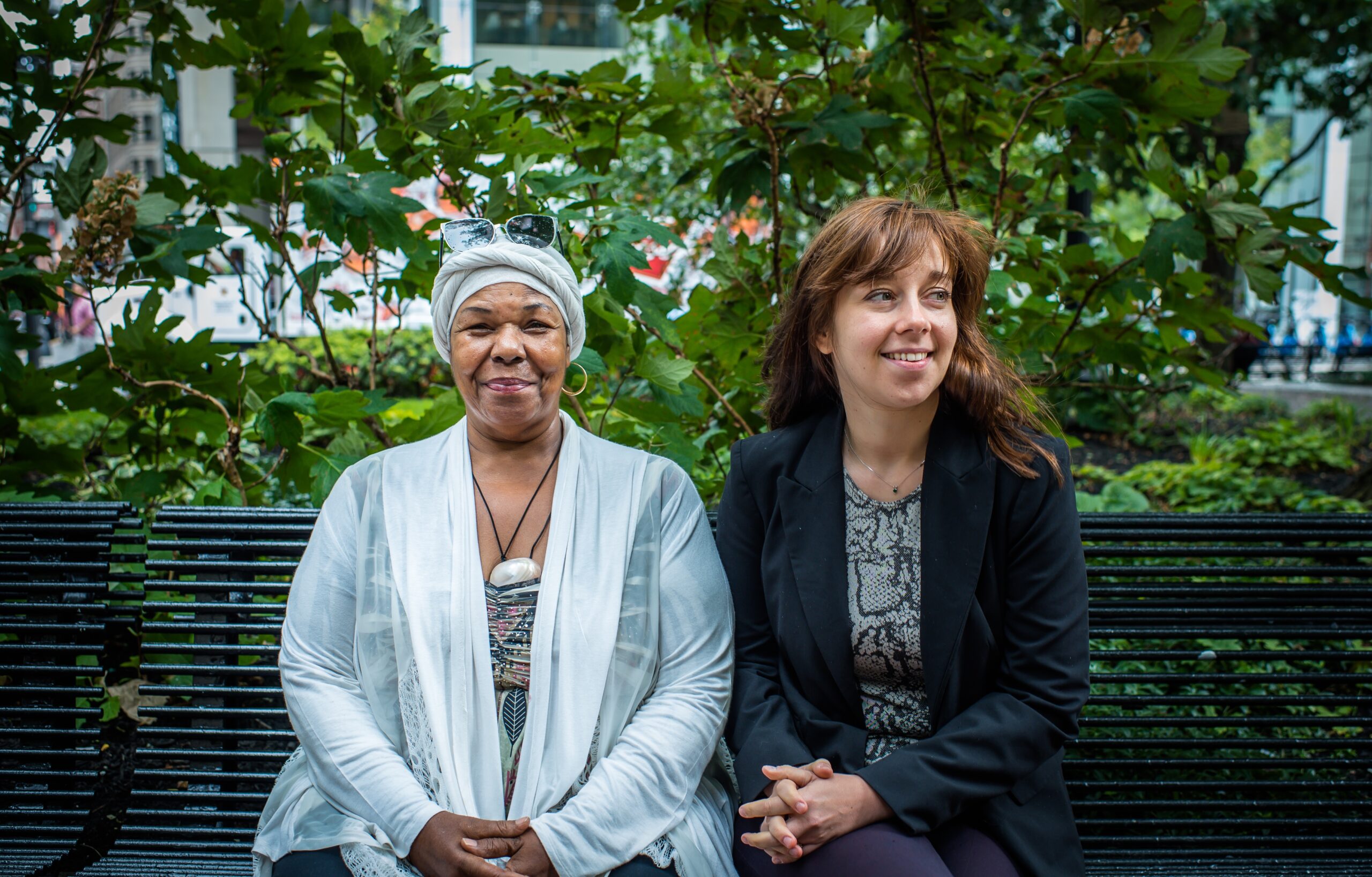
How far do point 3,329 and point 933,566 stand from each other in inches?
106

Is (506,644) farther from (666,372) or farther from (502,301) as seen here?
(666,372)

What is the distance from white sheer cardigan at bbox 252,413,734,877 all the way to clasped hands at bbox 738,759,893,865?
231mm

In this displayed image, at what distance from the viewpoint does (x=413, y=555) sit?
236cm

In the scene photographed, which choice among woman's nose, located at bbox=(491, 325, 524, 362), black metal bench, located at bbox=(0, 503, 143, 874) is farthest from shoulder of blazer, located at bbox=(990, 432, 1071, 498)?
black metal bench, located at bbox=(0, 503, 143, 874)

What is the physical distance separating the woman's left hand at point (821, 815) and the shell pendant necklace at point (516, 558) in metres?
0.73

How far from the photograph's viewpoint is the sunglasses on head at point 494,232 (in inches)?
95.3

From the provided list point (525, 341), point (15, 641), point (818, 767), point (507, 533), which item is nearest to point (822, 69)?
point (525, 341)

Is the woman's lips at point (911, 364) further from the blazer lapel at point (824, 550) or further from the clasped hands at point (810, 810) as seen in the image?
the clasped hands at point (810, 810)

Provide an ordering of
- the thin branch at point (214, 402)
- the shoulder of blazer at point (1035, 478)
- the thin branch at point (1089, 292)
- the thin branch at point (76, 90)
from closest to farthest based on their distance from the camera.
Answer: the shoulder of blazer at point (1035, 478) → the thin branch at point (214, 402) → the thin branch at point (1089, 292) → the thin branch at point (76, 90)

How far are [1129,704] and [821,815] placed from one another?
50.8 inches

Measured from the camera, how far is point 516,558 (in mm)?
2430

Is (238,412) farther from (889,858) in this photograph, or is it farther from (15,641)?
(889,858)


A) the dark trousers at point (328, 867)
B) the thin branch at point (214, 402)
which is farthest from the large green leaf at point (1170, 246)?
the thin branch at point (214, 402)

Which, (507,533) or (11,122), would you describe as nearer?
(507,533)
